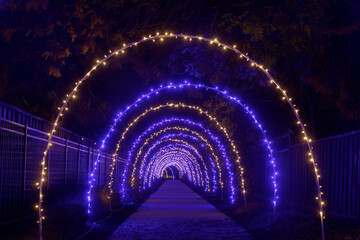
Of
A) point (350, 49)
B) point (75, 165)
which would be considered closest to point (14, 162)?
point (75, 165)

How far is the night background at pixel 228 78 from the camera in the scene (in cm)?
1048

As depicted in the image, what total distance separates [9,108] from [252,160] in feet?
42.3

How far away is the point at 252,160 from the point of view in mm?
20734

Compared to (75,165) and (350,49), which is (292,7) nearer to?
(350,49)

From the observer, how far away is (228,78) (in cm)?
1702

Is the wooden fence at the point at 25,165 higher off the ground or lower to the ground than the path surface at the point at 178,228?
higher

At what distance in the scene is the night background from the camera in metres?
10.5

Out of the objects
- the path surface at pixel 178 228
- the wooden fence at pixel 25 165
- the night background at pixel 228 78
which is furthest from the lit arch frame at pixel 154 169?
the wooden fence at pixel 25 165

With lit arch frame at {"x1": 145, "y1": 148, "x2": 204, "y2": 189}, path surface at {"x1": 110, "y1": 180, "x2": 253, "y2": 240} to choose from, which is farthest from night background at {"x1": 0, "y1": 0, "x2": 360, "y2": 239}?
lit arch frame at {"x1": 145, "y1": 148, "x2": 204, "y2": 189}

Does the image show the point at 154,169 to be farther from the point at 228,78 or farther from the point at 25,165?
the point at 25,165

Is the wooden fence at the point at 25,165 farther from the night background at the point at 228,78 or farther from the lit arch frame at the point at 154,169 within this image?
the lit arch frame at the point at 154,169

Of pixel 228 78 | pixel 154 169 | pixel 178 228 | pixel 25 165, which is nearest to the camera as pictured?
pixel 25 165

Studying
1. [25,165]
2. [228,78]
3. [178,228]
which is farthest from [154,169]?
[25,165]

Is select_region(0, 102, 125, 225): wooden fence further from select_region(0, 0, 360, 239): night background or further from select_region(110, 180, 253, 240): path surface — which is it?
select_region(110, 180, 253, 240): path surface
